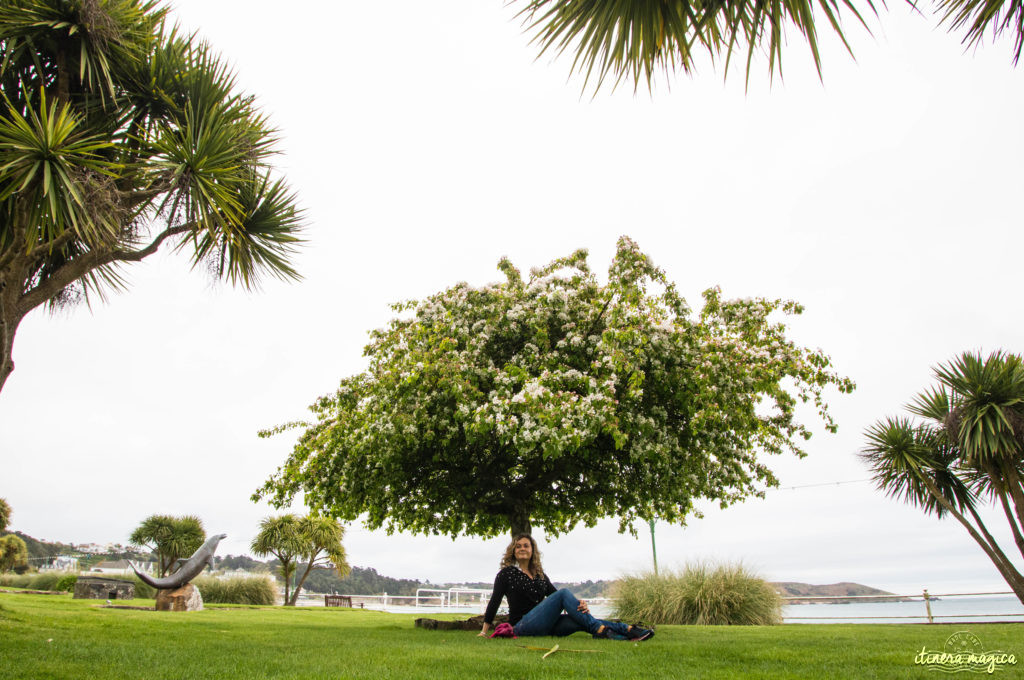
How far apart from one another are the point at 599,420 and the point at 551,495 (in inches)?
158

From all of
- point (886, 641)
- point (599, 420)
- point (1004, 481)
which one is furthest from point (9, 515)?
point (1004, 481)

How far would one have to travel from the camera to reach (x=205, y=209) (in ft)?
26.5

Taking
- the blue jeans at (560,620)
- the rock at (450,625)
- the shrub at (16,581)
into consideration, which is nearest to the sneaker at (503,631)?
the blue jeans at (560,620)

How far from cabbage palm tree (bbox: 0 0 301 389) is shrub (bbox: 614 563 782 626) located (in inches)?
483

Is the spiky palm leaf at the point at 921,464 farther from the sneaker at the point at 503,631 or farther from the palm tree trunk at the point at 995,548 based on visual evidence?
the sneaker at the point at 503,631

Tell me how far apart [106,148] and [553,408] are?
766 cm

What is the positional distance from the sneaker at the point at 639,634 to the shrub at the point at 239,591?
22430mm

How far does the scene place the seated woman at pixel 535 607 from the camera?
6293 mm

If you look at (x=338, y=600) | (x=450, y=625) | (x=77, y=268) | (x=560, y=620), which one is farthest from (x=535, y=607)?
(x=338, y=600)

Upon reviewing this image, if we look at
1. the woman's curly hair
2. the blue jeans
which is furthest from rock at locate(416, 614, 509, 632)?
the blue jeans

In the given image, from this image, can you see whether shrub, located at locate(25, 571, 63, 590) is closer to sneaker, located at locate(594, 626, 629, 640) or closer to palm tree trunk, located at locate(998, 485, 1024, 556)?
sneaker, located at locate(594, 626, 629, 640)

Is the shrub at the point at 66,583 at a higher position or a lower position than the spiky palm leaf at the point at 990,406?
lower

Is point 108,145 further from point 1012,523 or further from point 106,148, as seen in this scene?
point 1012,523

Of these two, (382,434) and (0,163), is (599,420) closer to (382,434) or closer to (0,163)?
(382,434)
